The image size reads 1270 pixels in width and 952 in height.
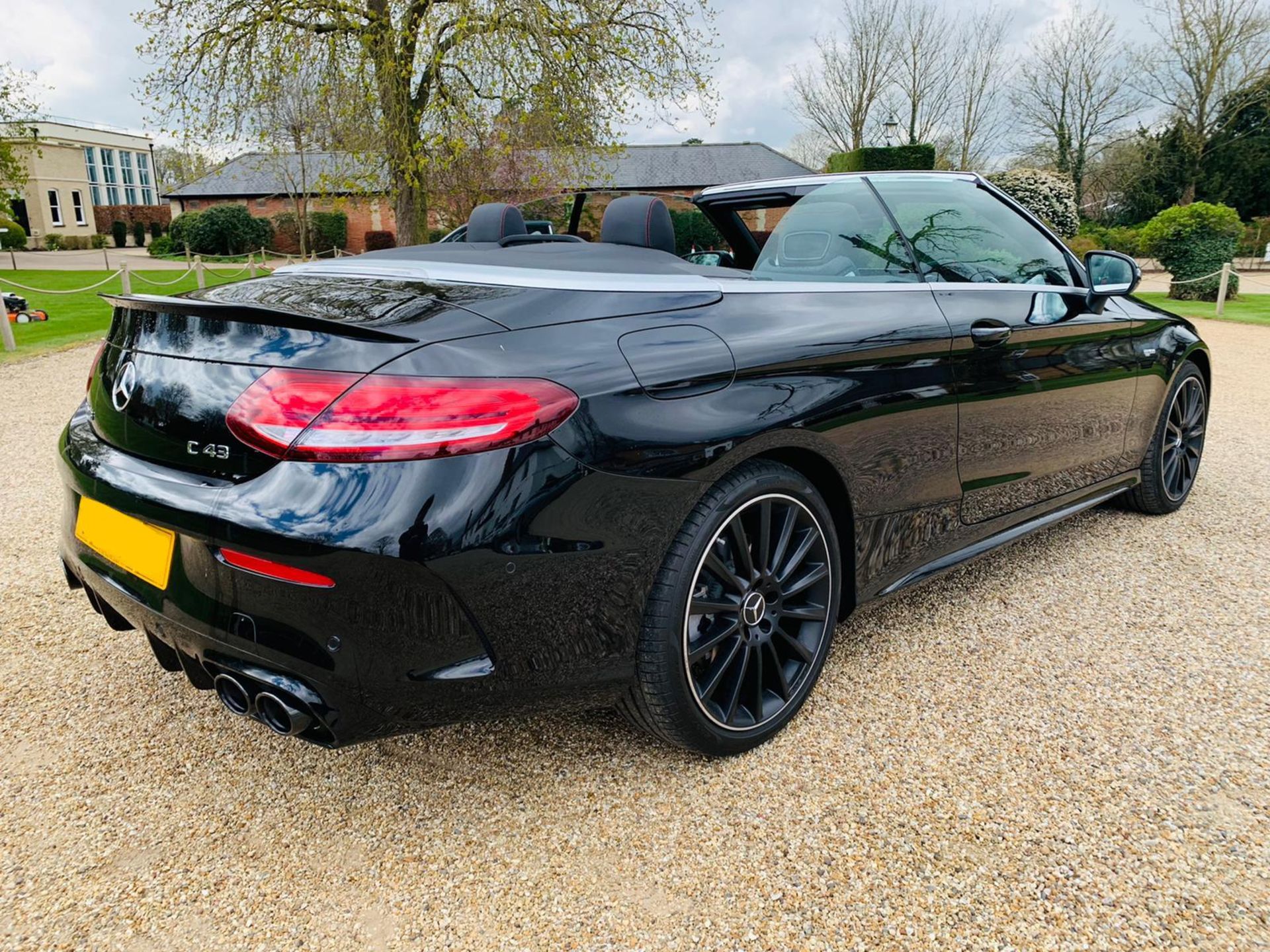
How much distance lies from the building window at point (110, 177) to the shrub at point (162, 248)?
143ft

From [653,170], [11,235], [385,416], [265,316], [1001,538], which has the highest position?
[653,170]

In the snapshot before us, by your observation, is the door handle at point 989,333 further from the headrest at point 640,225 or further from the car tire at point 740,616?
the headrest at point 640,225

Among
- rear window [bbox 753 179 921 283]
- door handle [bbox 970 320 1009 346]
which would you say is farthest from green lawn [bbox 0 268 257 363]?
door handle [bbox 970 320 1009 346]

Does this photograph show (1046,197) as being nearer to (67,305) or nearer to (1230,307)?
(1230,307)

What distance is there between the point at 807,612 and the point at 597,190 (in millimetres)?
1757

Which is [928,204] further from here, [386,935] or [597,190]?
[386,935]

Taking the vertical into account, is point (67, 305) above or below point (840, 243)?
below

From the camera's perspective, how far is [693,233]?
11.3ft

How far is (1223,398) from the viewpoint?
7723 mm

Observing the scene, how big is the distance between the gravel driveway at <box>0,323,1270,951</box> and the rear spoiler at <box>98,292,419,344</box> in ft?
3.70

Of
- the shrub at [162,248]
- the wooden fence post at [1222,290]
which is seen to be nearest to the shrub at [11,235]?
the shrub at [162,248]

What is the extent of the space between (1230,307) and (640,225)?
17.5 m

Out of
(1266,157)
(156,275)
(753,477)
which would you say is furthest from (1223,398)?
(1266,157)

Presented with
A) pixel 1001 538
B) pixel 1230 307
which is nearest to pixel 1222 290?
pixel 1230 307
